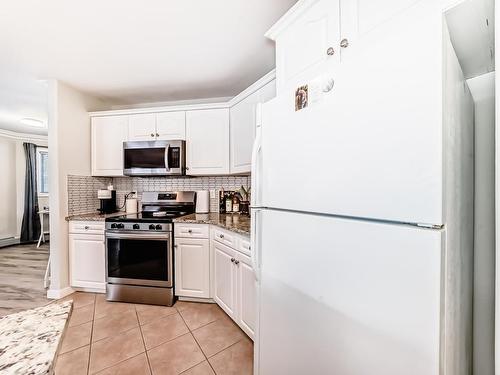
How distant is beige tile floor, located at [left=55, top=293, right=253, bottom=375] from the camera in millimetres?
1693

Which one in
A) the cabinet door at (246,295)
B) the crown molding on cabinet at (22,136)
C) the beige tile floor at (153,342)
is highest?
the crown molding on cabinet at (22,136)

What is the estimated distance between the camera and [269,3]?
163 centimetres

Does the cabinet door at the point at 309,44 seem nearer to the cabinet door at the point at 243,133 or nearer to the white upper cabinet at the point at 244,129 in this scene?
the white upper cabinet at the point at 244,129

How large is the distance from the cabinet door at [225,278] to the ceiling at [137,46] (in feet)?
5.67

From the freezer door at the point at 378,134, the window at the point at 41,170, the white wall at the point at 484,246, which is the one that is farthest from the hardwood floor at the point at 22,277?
the white wall at the point at 484,246

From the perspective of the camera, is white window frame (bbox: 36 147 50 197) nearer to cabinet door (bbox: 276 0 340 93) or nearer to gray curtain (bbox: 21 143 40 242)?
gray curtain (bbox: 21 143 40 242)

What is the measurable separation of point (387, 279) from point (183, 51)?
2.31 metres

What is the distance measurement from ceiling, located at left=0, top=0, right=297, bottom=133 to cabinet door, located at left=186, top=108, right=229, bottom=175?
0.36 metres

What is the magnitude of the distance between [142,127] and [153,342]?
2291mm

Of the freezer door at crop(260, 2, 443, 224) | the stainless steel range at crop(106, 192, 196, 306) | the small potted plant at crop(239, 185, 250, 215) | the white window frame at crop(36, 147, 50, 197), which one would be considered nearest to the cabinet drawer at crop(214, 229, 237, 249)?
the stainless steel range at crop(106, 192, 196, 306)

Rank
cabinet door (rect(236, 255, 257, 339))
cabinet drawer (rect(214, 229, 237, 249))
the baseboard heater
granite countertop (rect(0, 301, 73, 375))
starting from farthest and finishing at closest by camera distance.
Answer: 1. the baseboard heater
2. cabinet drawer (rect(214, 229, 237, 249))
3. cabinet door (rect(236, 255, 257, 339))
4. granite countertop (rect(0, 301, 73, 375))

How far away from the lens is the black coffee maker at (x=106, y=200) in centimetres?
312

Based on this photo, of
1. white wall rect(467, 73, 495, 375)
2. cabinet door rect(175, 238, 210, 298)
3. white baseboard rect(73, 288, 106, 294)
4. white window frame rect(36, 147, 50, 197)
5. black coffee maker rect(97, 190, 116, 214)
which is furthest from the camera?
white window frame rect(36, 147, 50, 197)

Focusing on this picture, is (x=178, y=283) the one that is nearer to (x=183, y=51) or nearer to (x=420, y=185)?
(x=183, y=51)
